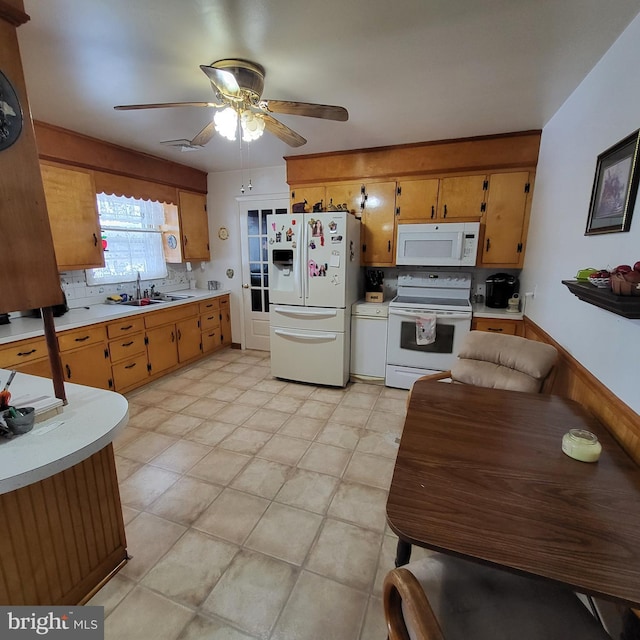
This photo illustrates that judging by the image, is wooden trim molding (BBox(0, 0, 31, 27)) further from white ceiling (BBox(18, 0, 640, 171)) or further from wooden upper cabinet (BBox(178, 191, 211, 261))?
wooden upper cabinet (BBox(178, 191, 211, 261))

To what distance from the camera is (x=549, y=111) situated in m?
2.43

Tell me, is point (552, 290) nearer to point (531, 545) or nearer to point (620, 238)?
point (620, 238)

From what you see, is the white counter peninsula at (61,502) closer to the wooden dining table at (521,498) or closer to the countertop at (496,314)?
the wooden dining table at (521,498)

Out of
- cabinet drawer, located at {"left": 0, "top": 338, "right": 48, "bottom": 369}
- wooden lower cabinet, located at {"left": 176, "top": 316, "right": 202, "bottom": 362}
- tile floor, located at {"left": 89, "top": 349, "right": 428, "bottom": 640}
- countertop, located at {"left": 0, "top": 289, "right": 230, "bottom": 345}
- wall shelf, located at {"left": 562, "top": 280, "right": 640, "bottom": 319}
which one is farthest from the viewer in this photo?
wooden lower cabinet, located at {"left": 176, "top": 316, "right": 202, "bottom": 362}

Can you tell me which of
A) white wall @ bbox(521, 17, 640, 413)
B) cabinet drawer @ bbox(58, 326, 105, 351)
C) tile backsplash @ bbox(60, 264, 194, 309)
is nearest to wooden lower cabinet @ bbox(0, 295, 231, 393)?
cabinet drawer @ bbox(58, 326, 105, 351)

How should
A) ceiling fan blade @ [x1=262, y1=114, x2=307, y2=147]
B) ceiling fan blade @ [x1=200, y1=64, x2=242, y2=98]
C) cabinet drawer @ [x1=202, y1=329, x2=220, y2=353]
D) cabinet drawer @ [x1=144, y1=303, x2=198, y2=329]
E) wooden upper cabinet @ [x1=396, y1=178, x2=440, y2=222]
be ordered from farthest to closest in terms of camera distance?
cabinet drawer @ [x1=202, y1=329, x2=220, y2=353] → cabinet drawer @ [x1=144, y1=303, x2=198, y2=329] → wooden upper cabinet @ [x1=396, y1=178, x2=440, y2=222] → ceiling fan blade @ [x1=262, y1=114, x2=307, y2=147] → ceiling fan blade @ [x1=200, y1=64, x2=242, y2=98]

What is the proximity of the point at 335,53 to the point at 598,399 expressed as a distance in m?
2.11

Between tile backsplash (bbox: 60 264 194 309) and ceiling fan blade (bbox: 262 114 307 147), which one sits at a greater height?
ceiling fan blade (bbox: 262 114 307 147)

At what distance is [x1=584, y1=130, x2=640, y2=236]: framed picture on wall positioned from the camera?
53.3 inches

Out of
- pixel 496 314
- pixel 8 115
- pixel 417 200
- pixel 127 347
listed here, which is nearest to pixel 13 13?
pixel 8 115

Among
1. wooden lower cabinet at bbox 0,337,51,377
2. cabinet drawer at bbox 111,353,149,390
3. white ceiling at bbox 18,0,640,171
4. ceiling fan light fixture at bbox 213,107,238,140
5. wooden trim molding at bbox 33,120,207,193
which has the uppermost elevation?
white ceiling at bbox 18,0,640,171

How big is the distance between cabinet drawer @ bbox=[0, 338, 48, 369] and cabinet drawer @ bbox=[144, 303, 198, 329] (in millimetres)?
971

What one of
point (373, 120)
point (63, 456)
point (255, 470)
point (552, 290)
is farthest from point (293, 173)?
point (63, 456)

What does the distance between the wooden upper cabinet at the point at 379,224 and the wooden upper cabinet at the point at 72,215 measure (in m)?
2.70
